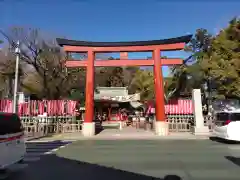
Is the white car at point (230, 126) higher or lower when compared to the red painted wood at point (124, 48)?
lower

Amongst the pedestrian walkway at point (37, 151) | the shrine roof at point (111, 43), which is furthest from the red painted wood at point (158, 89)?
the pedestrian walkway at point (37, 151)

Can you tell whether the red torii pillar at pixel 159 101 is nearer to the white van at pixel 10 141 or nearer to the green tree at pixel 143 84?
the white van at pixel 10 141

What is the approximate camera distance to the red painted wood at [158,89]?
18.7 m

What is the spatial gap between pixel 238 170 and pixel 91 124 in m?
13.3

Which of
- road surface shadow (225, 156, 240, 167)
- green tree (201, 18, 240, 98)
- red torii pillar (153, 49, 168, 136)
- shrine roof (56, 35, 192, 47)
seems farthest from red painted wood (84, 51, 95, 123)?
road surface shadow (225, 156, 240, 167)

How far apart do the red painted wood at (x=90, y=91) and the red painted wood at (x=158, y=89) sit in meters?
5.28

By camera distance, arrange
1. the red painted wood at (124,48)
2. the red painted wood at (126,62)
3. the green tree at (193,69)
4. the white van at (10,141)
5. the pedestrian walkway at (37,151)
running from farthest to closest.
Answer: the green tree at (193,69) → the red painted wood at (126,62) → the red painted wood at (124,48) → the pedestrian walkway at (37,151) → the white van at (10,141)

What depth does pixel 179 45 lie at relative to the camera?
1903cm

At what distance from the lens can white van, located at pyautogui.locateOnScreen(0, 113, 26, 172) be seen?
5867 millimetres

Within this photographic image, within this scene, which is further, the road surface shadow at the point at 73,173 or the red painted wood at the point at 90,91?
the red painted wood at the point at 90,91

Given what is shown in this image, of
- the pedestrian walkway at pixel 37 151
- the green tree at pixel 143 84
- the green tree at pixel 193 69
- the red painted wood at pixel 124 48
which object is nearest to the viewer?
the pedestrian walkway at pixel 37 151

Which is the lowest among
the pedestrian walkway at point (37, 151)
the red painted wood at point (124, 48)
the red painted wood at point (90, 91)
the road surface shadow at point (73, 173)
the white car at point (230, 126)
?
the pedestrian walkway at point (37, 151)

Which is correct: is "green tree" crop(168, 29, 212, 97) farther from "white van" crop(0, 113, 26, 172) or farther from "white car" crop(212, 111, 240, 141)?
"white van" crop(0, 113, 26, 172)

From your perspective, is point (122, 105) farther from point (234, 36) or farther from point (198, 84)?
point (234, 36)
